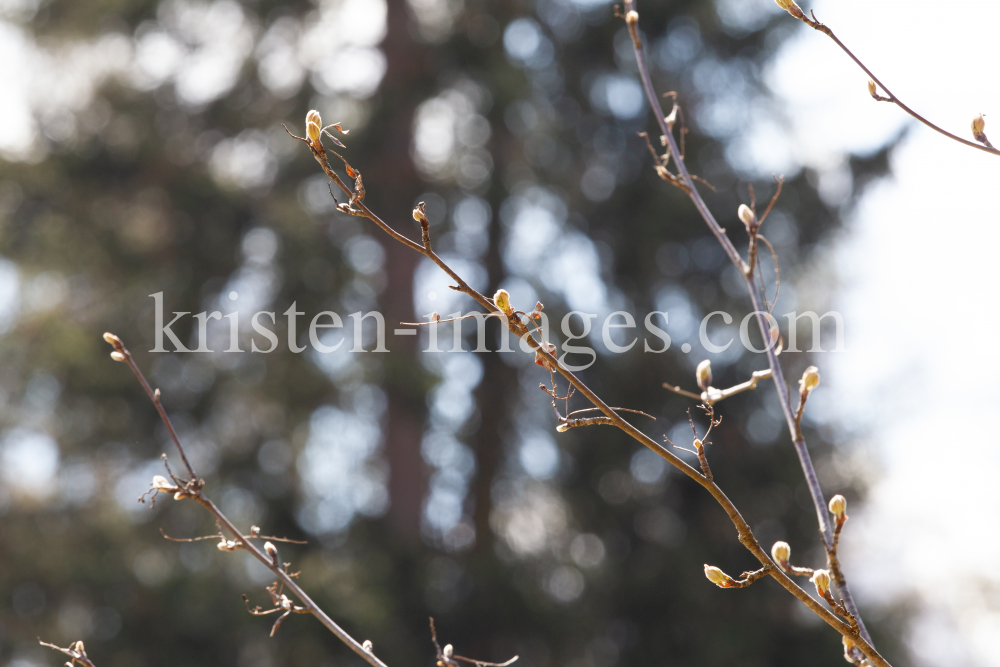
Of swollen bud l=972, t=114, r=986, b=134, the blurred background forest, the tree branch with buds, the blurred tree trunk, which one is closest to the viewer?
the tree branch with buds

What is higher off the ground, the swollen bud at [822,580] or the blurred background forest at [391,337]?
the blurred background forest at [391,337]

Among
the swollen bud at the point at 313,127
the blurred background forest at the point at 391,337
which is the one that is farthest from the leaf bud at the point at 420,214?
the blurred background forest at the point at 391,337

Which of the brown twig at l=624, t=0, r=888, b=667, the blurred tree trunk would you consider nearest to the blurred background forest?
the blurred tree trunk

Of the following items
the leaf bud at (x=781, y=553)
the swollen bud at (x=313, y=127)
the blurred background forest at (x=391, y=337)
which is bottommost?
the leaf bud at (x=781, y=553)

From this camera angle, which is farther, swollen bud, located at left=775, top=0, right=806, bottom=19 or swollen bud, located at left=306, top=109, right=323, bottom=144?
swollen bud, located at left=775, top=0, right=806, bottom=19

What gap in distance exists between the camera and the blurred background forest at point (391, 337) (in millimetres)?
3777

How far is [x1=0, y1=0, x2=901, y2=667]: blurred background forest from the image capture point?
3.78 m

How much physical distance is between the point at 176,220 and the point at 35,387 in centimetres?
129

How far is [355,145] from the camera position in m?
4.36

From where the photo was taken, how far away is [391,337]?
4.26 m

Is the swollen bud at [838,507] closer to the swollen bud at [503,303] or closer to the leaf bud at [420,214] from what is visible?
the swollen bud at [503,303]

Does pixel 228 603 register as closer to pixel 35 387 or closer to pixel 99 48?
pixel 35 387

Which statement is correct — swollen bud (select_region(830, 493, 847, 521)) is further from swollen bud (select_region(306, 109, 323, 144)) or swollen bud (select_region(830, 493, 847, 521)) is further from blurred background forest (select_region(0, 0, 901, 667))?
blurred background forest (select_region(0, 0, 901, 667))

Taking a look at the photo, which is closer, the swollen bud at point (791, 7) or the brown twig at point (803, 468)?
the brown twig at point (803, 468)
